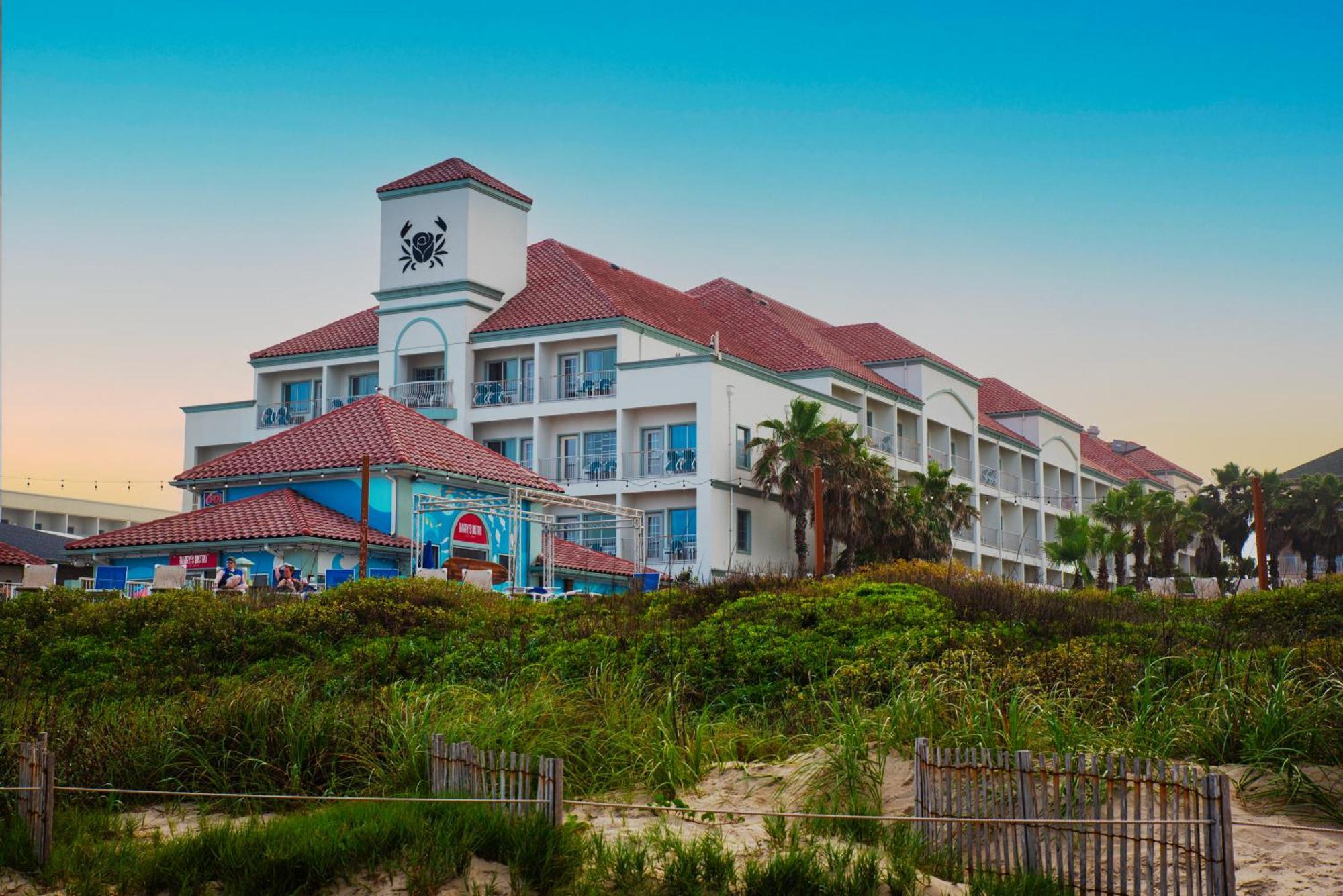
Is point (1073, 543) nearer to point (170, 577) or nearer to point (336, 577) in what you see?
point (336, 577)

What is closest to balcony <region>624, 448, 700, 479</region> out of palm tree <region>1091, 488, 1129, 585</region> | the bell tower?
the bell tower

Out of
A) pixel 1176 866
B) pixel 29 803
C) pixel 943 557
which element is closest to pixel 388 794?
pixel 29 803

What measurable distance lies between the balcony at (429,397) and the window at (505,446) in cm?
168

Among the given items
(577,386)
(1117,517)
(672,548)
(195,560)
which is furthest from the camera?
(1117,517)

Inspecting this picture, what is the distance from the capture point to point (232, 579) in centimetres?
2786

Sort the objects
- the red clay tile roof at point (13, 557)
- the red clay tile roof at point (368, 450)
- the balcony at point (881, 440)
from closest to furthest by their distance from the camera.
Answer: the red clay tile roof at point (368, 450)
the red clay tile roof at point (13, 557)
the balcony at point (881, 440)

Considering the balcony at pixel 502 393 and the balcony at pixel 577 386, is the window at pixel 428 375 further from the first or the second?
the balcony at pixel 577 386

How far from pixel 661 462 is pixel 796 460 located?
15.2 feet

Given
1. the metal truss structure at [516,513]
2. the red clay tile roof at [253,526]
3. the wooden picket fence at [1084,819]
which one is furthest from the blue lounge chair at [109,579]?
the wooden picket fence at [1084,819]

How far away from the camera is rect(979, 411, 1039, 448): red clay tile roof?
71.9 m

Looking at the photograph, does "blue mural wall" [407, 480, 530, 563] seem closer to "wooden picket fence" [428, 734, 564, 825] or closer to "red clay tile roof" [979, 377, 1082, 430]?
"wooden picket fence" [428, 734, 564, 825]

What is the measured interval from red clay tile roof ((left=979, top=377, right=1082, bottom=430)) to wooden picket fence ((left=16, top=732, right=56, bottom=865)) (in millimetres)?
69607

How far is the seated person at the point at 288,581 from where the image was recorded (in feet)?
89.8


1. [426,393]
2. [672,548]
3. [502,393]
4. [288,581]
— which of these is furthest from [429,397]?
[288,581]
